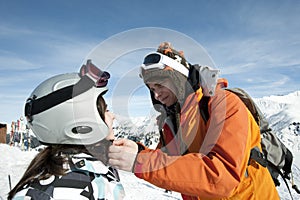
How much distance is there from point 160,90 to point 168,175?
1.12m

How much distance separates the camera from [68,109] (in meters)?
2.09

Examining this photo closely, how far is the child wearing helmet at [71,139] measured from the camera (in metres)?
1.92

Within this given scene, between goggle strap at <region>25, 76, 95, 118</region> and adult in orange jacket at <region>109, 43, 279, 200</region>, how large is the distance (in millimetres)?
521

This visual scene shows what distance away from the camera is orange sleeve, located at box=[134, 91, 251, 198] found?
186 cm

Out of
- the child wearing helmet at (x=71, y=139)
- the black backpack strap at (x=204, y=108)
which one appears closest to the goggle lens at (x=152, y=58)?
the child wearing helmet at (x=71, y=139)

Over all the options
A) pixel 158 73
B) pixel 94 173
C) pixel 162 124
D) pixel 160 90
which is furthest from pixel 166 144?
pixel 94 173

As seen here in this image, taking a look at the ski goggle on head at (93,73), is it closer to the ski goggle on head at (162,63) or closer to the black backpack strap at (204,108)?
the ski goggle on head at (162,63)

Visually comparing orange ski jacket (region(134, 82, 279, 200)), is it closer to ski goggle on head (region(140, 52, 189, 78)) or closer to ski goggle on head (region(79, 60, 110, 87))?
ski goggle on head (region(140, 52, 189, 78))

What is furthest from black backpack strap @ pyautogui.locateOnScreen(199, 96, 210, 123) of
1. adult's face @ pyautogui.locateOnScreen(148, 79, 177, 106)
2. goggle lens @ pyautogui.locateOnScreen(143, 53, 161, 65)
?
goggle lens @ pyautogui.locateOnScreen(143, 53, 161, 65)

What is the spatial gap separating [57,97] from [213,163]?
4.10 ft

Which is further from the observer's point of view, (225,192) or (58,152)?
(58,152)

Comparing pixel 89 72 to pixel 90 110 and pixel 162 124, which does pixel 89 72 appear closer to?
pixel 90 110

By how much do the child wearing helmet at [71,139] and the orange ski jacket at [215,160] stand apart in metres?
0.36

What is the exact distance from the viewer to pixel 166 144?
283cm
